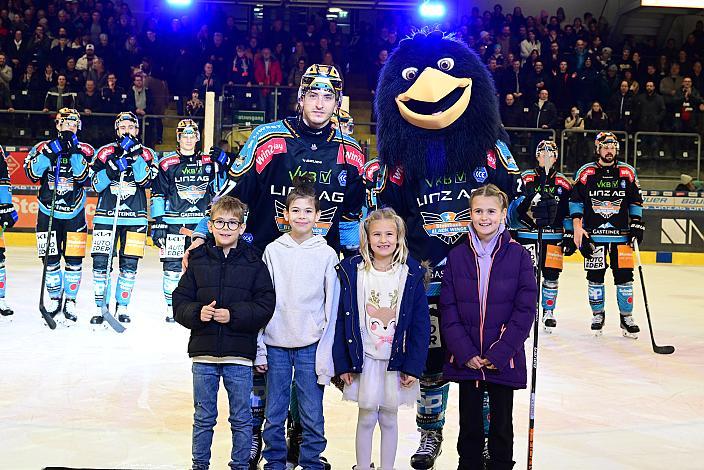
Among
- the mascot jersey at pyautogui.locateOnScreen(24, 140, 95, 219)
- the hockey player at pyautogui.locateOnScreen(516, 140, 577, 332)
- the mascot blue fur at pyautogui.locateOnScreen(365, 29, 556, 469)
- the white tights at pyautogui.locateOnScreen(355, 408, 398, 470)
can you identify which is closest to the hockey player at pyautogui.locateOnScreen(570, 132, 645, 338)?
the hockey player at pyautogui.locateOnScreen(516, 140, 577, 332)

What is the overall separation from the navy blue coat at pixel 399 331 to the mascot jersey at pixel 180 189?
4.55 m

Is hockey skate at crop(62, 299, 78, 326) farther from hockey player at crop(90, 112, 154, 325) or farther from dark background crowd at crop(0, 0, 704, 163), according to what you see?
dark background crowd at crop(0, 0, 704, 163)

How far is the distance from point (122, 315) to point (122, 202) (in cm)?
98

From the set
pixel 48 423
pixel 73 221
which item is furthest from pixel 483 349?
pixel 73 221

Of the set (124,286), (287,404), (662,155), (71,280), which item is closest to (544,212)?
(287,404)

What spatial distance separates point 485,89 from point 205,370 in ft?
5.71

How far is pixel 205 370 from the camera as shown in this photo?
146 inches

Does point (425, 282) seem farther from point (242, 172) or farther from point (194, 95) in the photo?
point (194, 95)

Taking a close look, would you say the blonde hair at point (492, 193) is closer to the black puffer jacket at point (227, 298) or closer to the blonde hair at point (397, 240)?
the blonde hair at point (397, 240)

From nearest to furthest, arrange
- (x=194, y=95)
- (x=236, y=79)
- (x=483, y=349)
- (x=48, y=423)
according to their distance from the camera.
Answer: (x=483, y=349), (x=48, y=423), (x=194, y=95), (x=236, y=79)

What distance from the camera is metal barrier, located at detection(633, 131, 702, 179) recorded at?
549 inches

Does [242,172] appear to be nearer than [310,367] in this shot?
No

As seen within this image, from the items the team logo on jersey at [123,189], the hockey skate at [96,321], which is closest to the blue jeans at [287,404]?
the hockey skate at [96,321]

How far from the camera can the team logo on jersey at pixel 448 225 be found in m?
4.06
